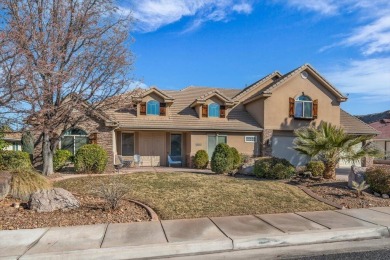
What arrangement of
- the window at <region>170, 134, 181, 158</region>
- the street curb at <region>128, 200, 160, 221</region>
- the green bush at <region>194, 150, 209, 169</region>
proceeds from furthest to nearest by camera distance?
1. the window at <region>170, 134, 181, 158</region>
2. the green bush at <region>194, 150, 209, 169</region>
3. the street curb at <region>128, 200, 160, 221</region>

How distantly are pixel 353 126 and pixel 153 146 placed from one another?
1539 cm

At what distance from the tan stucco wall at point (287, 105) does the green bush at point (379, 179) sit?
35.1 feet

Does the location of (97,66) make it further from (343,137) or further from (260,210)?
(343,137)

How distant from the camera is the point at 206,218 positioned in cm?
747

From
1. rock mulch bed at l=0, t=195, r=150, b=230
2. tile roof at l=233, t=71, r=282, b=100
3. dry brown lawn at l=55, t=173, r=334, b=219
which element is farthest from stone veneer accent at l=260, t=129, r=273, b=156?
rock mulch bed at l=0, t=195, r=150, b=230

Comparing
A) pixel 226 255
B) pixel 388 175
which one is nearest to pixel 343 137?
pixel 388 175

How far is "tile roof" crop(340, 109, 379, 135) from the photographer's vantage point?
22792 millimetres

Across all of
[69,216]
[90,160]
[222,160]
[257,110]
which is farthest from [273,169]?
[257,110]

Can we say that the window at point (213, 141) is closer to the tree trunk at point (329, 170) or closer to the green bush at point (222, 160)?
the green bush at point (222, 160)

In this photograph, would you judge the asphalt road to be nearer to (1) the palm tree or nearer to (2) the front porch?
(1) the palm tree

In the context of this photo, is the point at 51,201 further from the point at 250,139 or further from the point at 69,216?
the point at 250,139

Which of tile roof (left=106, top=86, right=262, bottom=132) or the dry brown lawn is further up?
tile roof (left=106, top=86, right=262, bottom=132)

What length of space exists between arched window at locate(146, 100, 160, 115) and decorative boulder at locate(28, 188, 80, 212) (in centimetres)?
1249

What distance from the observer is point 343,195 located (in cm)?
992
